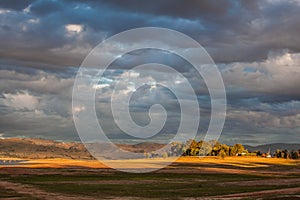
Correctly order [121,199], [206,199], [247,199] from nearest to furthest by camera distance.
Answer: [247,199]
[206,199]
[121,199]

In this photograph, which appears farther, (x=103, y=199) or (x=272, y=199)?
(x=103, y=199)

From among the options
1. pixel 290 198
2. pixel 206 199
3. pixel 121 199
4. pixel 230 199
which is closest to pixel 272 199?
Answer: pixel 290 198

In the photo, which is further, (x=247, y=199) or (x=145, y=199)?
(x=145, y=199)

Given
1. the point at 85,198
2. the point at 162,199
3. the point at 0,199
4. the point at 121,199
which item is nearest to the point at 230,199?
the point at 162,199

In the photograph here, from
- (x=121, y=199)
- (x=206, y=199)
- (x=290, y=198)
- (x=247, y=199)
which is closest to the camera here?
(x=290, y=198)

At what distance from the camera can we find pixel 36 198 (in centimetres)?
5766

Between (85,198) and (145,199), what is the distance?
819 cm

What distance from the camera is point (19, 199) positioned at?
56312 millimetres

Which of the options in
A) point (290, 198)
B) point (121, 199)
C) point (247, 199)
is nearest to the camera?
point (290, 198)

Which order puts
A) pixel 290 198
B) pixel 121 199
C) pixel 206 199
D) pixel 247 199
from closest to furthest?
pixel 290 198
pixel 247 199
pixel 206 199
pixel 121 199

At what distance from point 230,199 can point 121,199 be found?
1399 cm

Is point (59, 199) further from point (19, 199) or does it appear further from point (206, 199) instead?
point (206, 199)

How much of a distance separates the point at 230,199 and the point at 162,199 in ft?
30.1

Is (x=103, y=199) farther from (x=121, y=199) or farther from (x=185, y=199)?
(x=185, y=199)
